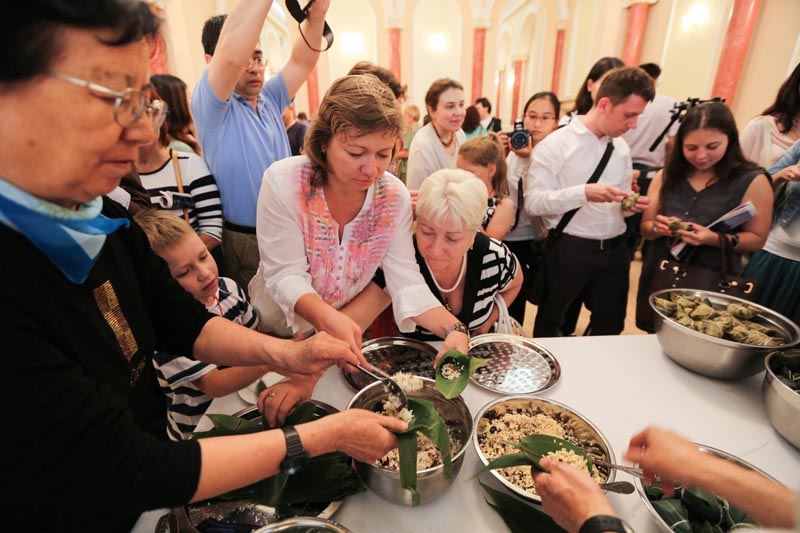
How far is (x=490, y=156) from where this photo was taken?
290 centimetres

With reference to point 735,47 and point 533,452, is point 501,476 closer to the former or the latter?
point 533,452

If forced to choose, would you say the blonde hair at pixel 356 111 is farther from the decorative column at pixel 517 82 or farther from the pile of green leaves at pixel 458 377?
the decorative column at pixel 517 82

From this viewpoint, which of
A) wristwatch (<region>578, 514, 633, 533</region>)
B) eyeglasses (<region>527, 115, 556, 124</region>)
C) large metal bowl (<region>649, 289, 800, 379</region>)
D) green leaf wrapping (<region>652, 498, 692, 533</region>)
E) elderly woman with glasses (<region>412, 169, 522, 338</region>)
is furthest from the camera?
eyeglasses (<region>527, 115, 556, 124</region>)

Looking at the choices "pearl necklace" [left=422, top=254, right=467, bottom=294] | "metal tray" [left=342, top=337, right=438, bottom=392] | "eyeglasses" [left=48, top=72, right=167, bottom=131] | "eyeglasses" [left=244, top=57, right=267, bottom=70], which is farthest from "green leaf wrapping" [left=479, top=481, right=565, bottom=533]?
"eyeglasses" [left=244, top=57, right=267, bottom=70]

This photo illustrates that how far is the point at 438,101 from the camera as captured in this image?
11.0 ft

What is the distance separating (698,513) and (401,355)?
3.53 feet

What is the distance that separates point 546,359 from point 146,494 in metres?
1.47

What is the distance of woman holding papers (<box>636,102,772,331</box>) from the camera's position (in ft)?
7.82

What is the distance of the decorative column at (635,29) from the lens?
298 inches

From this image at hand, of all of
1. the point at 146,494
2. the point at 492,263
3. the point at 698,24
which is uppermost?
the point at 698,24

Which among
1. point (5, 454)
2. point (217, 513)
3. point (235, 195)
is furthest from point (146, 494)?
point (235, 195)

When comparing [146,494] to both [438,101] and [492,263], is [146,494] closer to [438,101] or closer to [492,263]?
[492,263]

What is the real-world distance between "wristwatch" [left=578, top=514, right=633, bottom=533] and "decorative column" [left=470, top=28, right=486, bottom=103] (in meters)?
13.0

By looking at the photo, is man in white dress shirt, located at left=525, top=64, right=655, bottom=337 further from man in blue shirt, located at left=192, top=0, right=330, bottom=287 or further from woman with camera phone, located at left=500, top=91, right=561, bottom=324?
man in blue shirt, located at left=192, top=0, right=330, bottom=287
